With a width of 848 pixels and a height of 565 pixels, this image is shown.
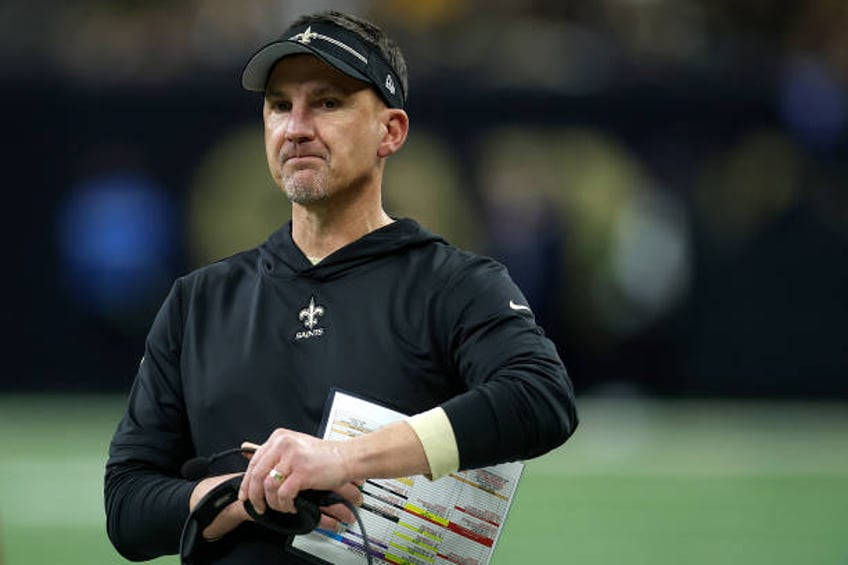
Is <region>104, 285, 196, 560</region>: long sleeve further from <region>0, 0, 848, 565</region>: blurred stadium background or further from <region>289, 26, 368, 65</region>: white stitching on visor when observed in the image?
<region>0, 0, 848, 565</region>: blurred stadium background

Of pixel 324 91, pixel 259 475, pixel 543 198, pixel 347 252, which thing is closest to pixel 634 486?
pixel 543 198

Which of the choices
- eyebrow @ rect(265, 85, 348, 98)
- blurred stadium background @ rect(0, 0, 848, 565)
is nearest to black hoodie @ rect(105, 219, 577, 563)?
eyebrow @ rect(265, 85, 348, 98)

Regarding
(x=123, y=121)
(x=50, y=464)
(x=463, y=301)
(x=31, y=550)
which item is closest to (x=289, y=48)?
(x=463, y=301)

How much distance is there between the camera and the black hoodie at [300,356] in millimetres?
3291

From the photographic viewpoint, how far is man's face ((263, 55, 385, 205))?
3.45 metres

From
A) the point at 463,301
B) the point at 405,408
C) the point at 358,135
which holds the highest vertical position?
the point at 358,135

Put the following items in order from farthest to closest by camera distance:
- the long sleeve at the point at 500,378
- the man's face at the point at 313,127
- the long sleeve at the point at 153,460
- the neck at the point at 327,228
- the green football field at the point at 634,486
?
the green football field at the point at 634,486, the neck at the point at 327,228, the man's face at the point at 313,127, the long sleeve at the point at 153,460, the long sleeve at the point at 500,378

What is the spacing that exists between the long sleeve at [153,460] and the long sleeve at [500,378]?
23.6 inches

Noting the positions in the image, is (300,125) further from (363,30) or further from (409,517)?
(409,517)

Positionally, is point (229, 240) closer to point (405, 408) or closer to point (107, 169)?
point (107, 169)

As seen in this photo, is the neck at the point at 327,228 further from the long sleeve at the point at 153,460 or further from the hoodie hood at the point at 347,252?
the long sleeve at the point at 153,460

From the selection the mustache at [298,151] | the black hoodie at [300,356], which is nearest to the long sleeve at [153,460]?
the black hoodie at [300,356]

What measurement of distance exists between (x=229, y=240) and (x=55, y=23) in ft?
7.03

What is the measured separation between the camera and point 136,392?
11.6ft
